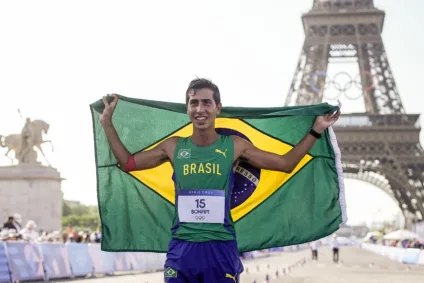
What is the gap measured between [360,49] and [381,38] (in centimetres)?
185

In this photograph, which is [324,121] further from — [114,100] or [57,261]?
[57,261]

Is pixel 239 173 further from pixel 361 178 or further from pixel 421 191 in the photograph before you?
pixel 361 178

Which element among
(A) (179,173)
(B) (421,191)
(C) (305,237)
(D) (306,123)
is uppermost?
(B) (421,191)

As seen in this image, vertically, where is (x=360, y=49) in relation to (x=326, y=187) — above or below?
above

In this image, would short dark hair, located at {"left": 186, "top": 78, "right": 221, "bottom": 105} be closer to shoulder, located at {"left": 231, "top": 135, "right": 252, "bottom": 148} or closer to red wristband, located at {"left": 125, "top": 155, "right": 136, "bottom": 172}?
shoulder, located at {"left": 231, "top": 135, "right": 252, "bottom": 148}

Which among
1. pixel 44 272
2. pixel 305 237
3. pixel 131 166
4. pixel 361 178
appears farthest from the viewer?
pixel 361 178

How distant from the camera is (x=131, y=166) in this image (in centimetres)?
599

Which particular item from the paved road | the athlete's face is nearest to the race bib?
the athlete's face

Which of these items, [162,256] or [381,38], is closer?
[162,256]

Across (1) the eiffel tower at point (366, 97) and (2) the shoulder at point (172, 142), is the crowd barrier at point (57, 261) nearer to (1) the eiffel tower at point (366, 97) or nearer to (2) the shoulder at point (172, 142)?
(2) the shoulder at point (172, 142)

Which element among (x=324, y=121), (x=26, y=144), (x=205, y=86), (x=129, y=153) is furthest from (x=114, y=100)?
(x=26, y=144)

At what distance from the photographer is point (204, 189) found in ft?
18.0

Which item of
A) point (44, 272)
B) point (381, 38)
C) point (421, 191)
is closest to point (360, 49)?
point (381, 38)

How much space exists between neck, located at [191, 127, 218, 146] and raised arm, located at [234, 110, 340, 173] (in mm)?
171
